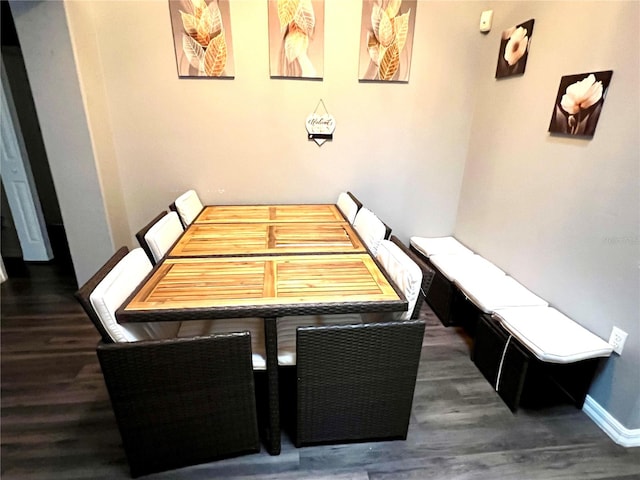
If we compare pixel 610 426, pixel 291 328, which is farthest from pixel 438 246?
pixel 291 328

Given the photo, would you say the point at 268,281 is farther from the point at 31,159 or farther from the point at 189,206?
the point at 31,159

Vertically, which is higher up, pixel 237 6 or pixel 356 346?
pixel 237 6

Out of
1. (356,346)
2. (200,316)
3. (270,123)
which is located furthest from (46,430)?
(270,123)

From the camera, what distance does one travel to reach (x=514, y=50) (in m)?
2.24

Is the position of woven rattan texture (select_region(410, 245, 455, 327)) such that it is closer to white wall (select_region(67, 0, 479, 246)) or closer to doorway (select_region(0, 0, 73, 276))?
white wall (select_region(67, 0, 479, 246))

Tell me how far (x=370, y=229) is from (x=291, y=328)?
2.37ft

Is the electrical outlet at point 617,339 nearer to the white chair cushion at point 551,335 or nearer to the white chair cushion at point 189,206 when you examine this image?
the white chair cushion at point 551,335

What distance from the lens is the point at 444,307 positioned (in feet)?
8.16

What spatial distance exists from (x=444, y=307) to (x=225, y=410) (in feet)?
5.71

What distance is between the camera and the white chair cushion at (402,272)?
1.33 m

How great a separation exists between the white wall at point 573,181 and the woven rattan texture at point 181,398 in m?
1.69

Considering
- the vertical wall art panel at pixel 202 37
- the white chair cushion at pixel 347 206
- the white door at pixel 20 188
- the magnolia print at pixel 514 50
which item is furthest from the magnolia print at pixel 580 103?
the white door at pixel 20 188

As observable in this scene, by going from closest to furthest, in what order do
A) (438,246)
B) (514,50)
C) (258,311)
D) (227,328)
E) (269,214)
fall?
(258,311) → (227,328) → (514,50) → (269,214) → (438,246)

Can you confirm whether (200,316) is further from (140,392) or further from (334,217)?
(334,217)
